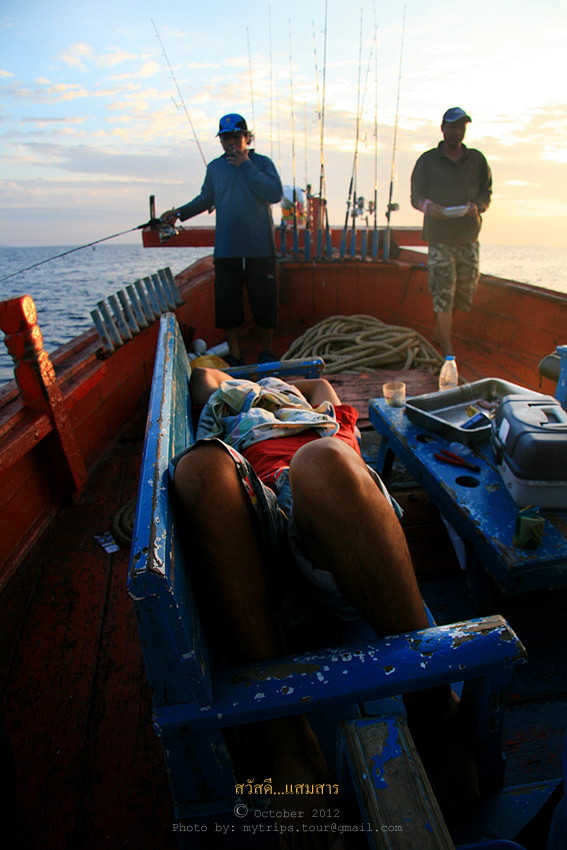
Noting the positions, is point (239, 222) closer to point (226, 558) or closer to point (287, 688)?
point (226, 558)

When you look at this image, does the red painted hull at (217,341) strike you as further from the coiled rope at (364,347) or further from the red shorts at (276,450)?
the red shorts at (276,450)

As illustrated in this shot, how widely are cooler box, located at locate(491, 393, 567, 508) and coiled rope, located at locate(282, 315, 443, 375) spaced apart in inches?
101

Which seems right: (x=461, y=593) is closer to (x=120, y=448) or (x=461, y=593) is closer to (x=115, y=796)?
(x=115, y=796)

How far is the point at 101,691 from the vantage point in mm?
1536

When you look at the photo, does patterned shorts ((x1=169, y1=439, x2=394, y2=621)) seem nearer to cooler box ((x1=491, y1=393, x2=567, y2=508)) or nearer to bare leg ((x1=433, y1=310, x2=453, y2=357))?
cooler box ((x1=491, y1=393, x2=567, y2=508))

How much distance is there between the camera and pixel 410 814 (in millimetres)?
692

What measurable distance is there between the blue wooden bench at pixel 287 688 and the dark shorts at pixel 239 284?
350cm

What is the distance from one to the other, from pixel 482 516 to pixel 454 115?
345 centimetres

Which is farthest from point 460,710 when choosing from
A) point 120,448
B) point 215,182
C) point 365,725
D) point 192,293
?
point 192,293

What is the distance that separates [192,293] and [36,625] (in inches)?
149

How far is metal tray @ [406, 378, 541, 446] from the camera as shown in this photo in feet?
6.67

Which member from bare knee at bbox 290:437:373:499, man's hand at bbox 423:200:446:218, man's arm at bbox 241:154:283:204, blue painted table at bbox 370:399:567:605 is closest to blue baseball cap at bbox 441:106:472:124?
man's hand at bbox 423:200:446:218

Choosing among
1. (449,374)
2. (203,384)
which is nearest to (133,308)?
(203,384)

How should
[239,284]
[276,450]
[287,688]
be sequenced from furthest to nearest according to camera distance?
1. [239,284]
2. [276,450]
3. [287,688]
